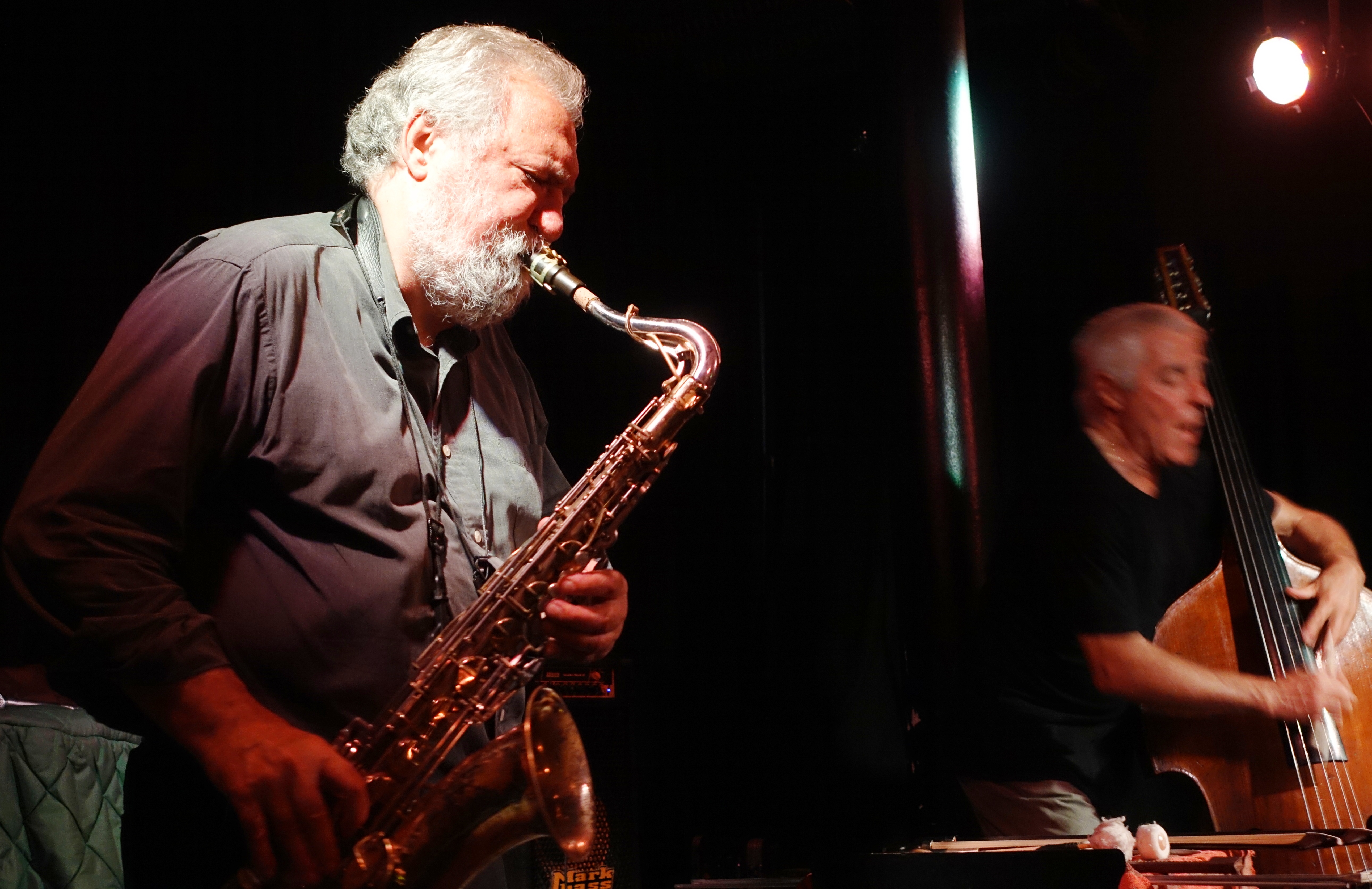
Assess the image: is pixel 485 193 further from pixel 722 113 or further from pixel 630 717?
pixel 722 113

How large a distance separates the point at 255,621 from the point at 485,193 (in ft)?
2.76

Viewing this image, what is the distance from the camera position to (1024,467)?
3469 mm

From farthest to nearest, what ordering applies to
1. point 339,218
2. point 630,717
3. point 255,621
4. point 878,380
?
point 878,380, point 630,717, point 339,218, point 255,621

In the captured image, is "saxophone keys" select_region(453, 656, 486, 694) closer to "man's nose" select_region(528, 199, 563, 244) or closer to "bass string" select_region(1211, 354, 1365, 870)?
"man's nose" select_region(528, 199, 563, 244)

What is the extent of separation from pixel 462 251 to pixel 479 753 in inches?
33.2

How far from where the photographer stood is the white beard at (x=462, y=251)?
65.6 inches

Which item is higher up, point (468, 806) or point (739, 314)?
point (739, 314)

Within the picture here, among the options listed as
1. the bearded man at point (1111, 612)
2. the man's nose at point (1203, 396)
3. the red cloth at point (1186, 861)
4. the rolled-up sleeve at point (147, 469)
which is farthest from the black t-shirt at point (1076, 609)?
the rolled-up sleeve at point (147, 469)

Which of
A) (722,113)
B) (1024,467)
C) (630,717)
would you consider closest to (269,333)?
(630,717)

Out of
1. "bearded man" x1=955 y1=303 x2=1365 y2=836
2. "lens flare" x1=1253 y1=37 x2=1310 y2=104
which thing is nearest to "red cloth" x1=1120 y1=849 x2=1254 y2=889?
"bearded man" x1=955 y1=303 x2=1365 y2=836

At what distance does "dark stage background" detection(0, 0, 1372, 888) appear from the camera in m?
2.28

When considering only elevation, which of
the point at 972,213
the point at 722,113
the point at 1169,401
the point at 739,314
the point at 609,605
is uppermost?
the point at 722,113

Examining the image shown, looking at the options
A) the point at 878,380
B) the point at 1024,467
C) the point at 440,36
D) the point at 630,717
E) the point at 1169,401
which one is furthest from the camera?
the point at 878,380

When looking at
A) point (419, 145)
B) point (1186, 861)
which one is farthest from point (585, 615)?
point (1186, 861)
